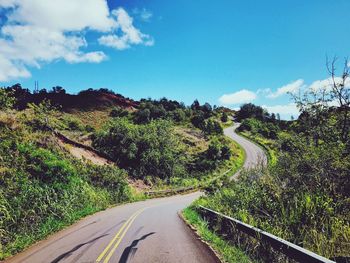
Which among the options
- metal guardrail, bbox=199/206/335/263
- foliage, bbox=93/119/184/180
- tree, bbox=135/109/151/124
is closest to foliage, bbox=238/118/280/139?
tree, bbox=135/109/151/124

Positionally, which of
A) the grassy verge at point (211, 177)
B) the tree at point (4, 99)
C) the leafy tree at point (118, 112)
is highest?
the leafy tree at point (118, 112)

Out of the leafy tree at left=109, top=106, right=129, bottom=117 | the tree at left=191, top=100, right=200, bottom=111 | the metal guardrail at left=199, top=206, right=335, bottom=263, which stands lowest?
the metal guardrail at left=199, top=206, right=335, bottom=263

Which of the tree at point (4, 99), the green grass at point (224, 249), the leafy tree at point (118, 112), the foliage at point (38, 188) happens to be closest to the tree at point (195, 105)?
the leafy tree at point (118, 112)

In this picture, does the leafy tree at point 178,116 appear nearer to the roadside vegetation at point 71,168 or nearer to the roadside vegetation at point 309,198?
the roadside vegetation at point 71,168

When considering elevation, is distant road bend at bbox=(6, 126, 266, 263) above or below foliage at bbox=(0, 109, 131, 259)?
below

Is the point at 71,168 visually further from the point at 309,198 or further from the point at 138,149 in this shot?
the point at 138,149

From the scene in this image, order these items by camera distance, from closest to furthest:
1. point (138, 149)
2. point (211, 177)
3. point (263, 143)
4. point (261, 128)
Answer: point (138, 149) → point (211, 177) → point (263, 143) → point (261, 128)

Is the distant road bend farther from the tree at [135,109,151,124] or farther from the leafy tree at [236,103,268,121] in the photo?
the leafy tree at [236,103,268,121]

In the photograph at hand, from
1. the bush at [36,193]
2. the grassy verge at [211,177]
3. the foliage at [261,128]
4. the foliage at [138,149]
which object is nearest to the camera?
the bush at [36,193]

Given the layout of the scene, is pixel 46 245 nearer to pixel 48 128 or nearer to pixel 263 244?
pixel 263 244

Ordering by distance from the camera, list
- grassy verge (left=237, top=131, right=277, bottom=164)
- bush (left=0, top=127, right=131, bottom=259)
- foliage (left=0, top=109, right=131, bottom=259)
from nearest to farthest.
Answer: bush (left=0, top=127, right=131, bottom=259) → foliage (left=0, top=109, right=131, bottom=259) → grassy verge (left=237, top=131, right=277, bottom=164)

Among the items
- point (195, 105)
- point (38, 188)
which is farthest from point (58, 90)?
point (38, 188)

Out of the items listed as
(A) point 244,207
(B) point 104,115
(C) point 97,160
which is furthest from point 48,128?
(B) point 104,115

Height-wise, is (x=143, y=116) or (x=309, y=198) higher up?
(x=143, y=116)
